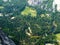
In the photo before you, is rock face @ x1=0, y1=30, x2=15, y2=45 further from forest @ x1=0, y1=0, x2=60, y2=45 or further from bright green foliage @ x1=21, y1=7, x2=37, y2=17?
bright green foliage @ x1=21, y1=7, x2=37, y2=17

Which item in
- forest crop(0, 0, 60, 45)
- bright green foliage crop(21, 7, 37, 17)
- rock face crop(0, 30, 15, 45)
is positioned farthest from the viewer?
bright green foliage crop(21, 7, 37, 17)

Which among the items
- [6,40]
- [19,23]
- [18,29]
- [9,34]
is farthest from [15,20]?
[6,40]

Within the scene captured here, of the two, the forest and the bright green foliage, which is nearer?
the forest

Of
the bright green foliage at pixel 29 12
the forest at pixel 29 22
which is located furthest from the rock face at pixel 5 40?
the bright green foliage at pixel 29 12

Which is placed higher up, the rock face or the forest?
the rock face

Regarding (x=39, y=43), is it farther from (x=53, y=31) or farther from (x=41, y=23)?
(x=41, y=23)

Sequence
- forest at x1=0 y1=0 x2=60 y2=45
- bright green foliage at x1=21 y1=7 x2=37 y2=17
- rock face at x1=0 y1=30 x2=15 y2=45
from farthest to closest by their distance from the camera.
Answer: bright green foliage at x1=21 y1=7 x2=37 y2=17 < forest at x1=0 y1=0 x2=60 y2=45 < rock face at x1=0 y1=30 x2=15 y2=45

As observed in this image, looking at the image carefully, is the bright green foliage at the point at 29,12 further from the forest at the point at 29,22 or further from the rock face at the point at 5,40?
the rock face at the point at 5,40

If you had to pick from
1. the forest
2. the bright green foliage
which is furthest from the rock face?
the bright green foliage
